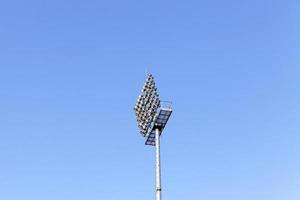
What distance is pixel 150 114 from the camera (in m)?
46.0

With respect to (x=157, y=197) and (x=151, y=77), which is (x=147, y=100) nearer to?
(x=151, y=77)

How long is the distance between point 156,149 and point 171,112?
3.58 metres

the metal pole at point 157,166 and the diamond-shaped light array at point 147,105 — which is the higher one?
the diamond-shaped light array at point 147,105

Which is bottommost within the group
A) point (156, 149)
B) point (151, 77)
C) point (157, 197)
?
point (157, 197)

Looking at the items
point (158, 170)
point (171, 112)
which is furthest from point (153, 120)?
point (158, 170)

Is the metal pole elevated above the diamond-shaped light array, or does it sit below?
below

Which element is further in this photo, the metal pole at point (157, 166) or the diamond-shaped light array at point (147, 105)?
the diamond-shaped light array at point (147, 105)

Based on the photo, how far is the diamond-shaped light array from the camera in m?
45.8

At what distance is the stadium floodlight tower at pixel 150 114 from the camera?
45116mm

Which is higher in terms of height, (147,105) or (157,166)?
(147,105)

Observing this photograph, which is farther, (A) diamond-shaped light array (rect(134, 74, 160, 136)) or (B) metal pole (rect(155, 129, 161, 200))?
(A) diamond-shaped light array (rect(134, 74, 160, 136))

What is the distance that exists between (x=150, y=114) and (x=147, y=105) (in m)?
0.97

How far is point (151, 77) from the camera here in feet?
153

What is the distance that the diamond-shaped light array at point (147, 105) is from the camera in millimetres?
45781
